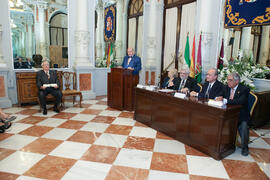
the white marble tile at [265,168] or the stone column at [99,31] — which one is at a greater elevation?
the stone column at [99,31]

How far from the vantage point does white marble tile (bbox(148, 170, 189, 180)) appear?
7.14ft

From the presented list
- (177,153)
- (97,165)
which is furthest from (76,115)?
(177,153)

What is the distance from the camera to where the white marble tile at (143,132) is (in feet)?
11.0

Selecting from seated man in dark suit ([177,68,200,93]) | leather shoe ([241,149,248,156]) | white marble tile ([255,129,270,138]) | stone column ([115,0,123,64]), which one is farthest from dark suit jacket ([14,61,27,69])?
white marble tile ([255,129,270,138])

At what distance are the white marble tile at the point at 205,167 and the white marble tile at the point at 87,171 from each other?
3.32 ft

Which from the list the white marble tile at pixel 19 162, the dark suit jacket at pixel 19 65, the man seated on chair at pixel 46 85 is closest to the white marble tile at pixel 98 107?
the man seated on chair at pixel 46 85

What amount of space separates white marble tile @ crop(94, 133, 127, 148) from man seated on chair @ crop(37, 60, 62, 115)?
184 cm

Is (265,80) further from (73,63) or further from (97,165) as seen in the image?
(73,63)

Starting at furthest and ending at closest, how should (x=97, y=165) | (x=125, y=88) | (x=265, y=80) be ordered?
(x=125, y=88)
(x=265, y=80)
(x=97, y=165)

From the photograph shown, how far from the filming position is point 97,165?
2.40 meters

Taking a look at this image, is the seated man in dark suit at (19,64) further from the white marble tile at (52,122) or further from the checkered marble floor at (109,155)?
the white marble tile at (52,122)

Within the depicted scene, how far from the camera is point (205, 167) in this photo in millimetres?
2422

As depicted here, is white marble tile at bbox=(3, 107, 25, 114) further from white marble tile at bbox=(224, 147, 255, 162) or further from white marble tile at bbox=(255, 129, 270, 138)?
white marble tile at bbox=(255, 129, 270, 138)

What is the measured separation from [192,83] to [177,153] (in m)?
1.39
